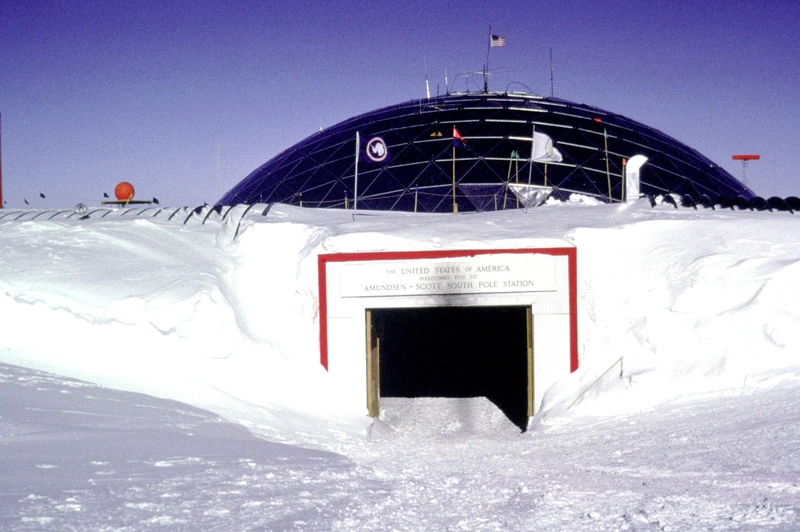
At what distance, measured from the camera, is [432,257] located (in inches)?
579

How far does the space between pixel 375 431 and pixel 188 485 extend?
675 cm

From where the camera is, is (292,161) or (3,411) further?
(292,161)

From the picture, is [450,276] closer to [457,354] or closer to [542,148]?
[542,148]

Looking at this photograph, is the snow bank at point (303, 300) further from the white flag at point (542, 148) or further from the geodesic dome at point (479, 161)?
the geodesic dome at point (479, 161)

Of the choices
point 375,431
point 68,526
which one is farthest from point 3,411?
point 375,431

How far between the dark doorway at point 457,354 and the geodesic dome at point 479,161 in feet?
13.4

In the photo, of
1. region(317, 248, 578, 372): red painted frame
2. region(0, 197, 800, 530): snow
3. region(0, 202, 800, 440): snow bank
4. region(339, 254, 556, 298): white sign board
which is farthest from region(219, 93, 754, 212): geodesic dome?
region(339, 254, 556, 298): white sign board

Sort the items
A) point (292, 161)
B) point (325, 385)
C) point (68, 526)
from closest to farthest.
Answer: point (68, 526) → point (325, 385) → point (292, 161)

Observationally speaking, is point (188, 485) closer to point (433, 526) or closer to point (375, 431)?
point (433, 526)

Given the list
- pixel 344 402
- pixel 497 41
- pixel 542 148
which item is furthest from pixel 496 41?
pixel 344 402

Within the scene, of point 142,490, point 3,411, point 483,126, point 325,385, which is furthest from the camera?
point 483,126

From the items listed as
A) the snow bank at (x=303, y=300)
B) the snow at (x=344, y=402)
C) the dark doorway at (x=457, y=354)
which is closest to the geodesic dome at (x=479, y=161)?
the snow at (x=344, y=402)

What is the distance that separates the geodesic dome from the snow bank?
4.76 m

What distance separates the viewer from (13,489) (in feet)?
18.1
